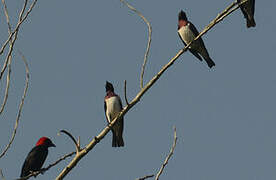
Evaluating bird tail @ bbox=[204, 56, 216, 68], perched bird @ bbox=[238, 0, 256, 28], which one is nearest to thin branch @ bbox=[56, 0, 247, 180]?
perched bird @ bbox=[238, 0, 256, 28]

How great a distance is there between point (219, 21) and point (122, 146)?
16.1 ft

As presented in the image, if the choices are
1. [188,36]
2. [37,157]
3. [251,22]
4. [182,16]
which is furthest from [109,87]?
[182,16]

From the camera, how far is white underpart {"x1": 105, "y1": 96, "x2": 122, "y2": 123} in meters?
7.51

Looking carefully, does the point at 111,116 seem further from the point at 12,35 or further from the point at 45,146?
the point at 12,35

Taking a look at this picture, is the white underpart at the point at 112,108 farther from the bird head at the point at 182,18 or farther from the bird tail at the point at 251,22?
the bird head at the point at 182,18

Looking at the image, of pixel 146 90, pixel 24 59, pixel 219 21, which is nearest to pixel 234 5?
pixel 219 21

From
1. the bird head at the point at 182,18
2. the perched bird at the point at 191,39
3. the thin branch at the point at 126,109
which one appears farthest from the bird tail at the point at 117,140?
the thin branch at the point at 126,109

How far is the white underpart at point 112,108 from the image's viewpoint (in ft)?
24.6

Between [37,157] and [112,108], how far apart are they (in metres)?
1.21

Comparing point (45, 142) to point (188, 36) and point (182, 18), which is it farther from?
point (182, 18)

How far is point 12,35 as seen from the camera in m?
2.74

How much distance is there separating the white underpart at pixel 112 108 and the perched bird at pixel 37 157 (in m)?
0.86

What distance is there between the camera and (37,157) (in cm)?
709

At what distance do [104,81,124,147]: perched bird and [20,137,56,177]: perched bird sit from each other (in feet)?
2.87
